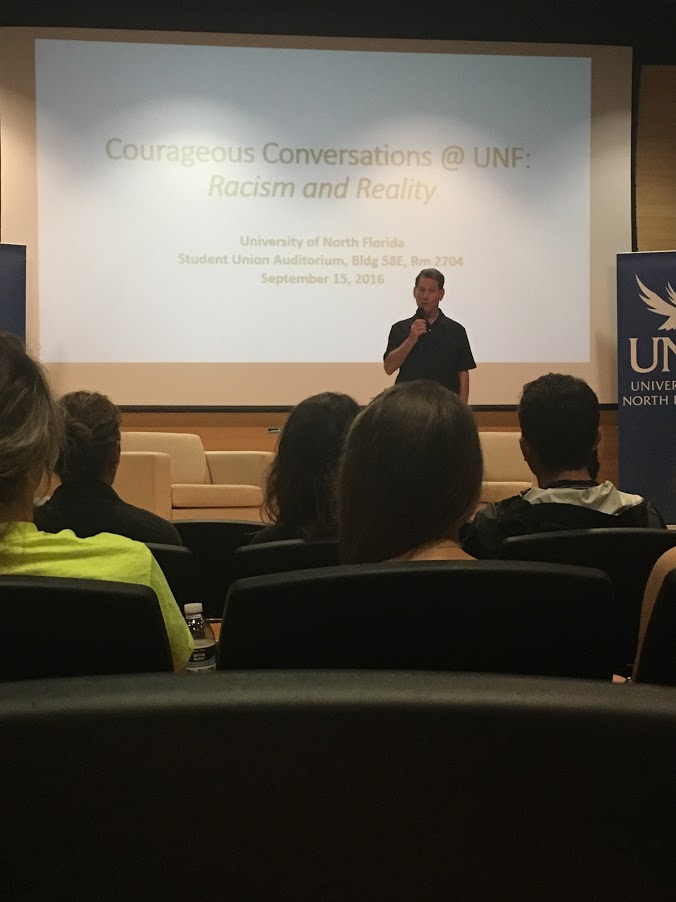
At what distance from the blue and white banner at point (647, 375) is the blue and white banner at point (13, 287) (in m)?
3.94

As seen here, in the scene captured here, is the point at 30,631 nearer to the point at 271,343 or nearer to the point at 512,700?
the point at 512,700

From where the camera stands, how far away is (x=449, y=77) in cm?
593

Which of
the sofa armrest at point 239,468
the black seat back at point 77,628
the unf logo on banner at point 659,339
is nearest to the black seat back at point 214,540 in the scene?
the black seat back at point 77,628

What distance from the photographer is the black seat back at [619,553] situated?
1.52 metres

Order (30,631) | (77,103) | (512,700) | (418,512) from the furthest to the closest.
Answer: (77,103) → (418,512) → (30,631) → (512,700)

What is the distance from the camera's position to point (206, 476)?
5379 mm

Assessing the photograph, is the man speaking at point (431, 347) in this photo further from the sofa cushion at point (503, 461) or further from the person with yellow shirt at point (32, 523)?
the person with yellow shirt at point (32, 523)

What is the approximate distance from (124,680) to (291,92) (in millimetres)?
6030

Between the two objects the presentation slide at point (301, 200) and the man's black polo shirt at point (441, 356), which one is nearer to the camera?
the man's black polo shirt at point (441, 356)

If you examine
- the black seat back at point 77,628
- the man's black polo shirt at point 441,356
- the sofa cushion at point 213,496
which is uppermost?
the man's black polo shirt at point 441,356

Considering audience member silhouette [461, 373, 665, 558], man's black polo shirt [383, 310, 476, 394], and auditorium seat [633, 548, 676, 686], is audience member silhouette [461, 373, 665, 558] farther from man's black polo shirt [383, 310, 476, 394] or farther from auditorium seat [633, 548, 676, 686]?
man's black polo shirt [383, 310, 476, 394]

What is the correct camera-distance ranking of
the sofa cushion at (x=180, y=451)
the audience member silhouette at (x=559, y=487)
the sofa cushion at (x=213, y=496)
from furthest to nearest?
1. the sofa cushion at (x=180, y=451)
2. the sofa cushion at (x=213, y=496)
3. the audience member silhouette at (x=559, y=487)

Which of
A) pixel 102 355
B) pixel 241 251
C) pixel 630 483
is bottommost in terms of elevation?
pixel 630 483

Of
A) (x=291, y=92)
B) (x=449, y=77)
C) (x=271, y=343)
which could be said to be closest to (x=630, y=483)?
(x=271, y=343)
